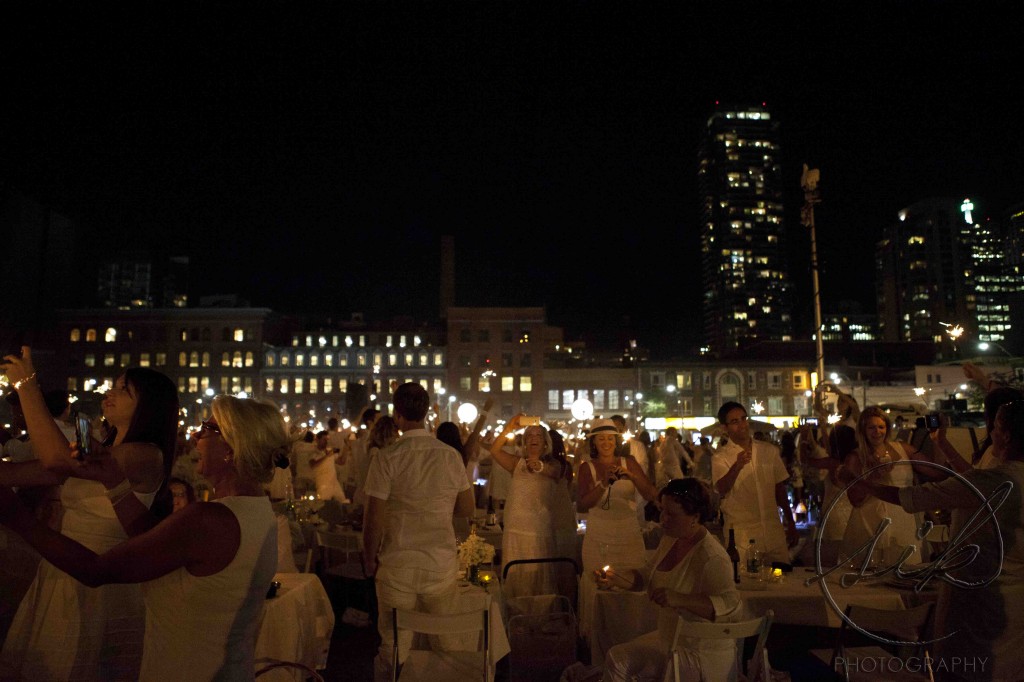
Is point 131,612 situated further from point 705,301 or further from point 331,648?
point 705,301

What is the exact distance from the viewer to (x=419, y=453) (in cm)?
433

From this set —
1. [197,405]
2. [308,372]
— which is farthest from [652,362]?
[197,405]

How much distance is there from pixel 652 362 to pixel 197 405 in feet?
154

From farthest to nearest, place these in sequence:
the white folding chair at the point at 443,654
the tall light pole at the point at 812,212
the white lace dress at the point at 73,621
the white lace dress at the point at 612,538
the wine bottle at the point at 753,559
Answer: the tall light pole at the point at 812,212 → the white lace dress at the point at 612,538 → the wine bottle at the point at 753,559 → the white folding chair at the point at 443,654 → the white lace dress at the point at 73,621

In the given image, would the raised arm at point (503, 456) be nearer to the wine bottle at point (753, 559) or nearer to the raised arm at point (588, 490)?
the raised arm at point (588, 490)

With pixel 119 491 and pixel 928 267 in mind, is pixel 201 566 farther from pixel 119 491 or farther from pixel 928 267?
pixel 928 267

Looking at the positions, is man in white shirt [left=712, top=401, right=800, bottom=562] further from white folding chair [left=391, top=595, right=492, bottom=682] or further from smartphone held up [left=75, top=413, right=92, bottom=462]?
smartphone held up [left=75, top=413, right=92, bottom=462]

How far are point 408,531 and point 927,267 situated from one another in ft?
435

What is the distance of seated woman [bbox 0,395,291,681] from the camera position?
2.11m

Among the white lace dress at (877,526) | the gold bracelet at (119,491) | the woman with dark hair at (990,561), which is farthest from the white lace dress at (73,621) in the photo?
the white lace dress at (877,526)

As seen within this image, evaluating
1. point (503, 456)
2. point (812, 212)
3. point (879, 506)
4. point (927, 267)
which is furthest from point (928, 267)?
point (503, 456)

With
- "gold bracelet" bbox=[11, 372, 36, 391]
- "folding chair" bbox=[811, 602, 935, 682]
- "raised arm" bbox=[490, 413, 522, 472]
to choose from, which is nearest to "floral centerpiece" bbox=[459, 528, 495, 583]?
"raised arm" bbox=[490, 413, 522, 472]

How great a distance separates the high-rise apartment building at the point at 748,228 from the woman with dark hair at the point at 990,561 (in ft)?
505

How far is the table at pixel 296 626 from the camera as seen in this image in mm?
4926
